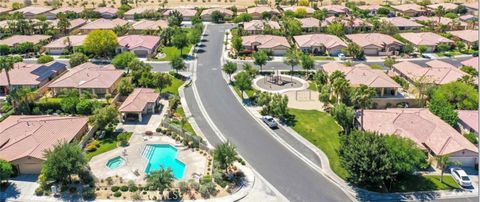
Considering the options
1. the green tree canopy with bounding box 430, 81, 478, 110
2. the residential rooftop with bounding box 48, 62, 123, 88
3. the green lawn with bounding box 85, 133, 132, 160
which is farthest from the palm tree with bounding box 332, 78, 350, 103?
the residential rooftop with bounding box 48, 62, 123, 88

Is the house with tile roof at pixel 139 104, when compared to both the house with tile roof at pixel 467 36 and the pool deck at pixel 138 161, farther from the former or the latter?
the house with tile roof at pixel 467 36

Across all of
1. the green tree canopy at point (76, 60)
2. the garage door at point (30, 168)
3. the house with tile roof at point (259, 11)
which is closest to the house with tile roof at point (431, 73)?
the garage door at point (30, 168)

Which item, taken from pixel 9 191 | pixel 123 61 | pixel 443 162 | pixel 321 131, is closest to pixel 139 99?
pixel 123 61

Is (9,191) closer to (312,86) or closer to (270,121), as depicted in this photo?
(270,121)

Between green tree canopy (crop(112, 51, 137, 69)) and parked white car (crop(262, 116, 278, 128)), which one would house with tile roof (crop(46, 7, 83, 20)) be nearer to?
green tree canopy (crop(112, 51, 137, 69))

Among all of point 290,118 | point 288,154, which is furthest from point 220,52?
point 288,154

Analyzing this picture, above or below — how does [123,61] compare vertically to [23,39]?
below
